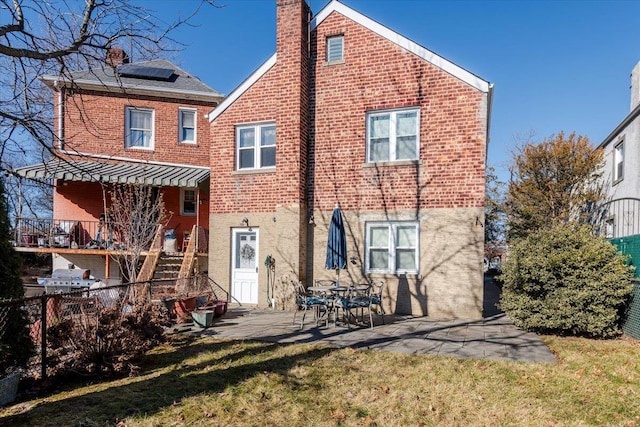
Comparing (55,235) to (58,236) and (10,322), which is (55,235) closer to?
(58,236)

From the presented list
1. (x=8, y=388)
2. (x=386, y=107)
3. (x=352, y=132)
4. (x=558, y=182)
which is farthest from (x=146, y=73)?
(x=558, y=182)

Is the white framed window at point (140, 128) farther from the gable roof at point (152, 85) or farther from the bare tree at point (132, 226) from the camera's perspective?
the bare tree at point (132, 226)

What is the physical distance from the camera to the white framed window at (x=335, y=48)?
39.3 ft

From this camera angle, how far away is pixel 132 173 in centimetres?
1441

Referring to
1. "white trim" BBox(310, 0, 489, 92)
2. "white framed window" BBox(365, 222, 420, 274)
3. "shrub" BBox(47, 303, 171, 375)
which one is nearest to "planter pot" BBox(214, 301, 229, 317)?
"shrub" BBox(47, 303, 171, 375)

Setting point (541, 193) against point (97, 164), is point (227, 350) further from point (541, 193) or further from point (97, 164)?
point (541, 193)

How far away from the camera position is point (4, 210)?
232 inches

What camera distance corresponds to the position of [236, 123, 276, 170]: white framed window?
12.5 metres

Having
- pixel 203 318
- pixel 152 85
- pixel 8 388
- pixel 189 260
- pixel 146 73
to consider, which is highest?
pixel 146 73

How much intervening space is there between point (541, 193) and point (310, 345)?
45.3ft

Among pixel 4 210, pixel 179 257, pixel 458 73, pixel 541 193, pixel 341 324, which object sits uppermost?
pixel 458 73

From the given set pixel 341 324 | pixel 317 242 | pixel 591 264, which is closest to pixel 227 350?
pixel 341 324

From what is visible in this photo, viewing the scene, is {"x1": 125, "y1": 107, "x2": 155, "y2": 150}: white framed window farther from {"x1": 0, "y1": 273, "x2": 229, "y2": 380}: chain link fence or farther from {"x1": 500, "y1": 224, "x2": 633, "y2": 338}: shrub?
{"x1": 500, "y1": 224, "x2": 633, "y2": 338}: shrub

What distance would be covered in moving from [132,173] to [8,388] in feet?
34.5
